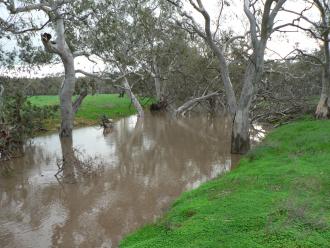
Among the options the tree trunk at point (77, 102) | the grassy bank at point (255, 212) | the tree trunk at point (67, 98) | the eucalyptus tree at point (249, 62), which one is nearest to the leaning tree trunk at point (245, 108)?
the eucalyptus tree at point (249, 62)

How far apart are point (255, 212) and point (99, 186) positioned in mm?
5349

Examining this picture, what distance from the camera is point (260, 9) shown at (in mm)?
15578

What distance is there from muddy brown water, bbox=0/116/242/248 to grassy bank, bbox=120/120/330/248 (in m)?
1.06

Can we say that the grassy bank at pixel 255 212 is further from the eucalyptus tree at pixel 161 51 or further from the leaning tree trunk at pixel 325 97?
the eucalyptus tree at pixel 161 51

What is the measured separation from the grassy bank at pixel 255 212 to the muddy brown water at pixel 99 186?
1055 millimetres

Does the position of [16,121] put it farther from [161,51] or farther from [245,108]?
[161,51]

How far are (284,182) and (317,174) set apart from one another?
986 millimetres

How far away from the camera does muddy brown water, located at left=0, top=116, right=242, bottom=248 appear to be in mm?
7652

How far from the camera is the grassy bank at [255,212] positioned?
18.6 feet

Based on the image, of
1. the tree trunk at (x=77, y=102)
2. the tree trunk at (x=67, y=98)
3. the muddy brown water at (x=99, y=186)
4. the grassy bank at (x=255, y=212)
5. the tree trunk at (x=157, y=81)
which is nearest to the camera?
the grassy bank at (x=255, y=212)

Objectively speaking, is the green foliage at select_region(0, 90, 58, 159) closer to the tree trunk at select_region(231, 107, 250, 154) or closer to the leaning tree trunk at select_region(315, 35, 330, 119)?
the tree trunk at select_region(231, 107, 250, 154)

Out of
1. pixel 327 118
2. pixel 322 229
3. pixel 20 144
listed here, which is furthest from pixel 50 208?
pixel 327 118

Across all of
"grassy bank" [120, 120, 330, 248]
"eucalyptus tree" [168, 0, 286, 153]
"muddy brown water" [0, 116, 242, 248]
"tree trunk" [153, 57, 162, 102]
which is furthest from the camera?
"tree trunk" [153, 57, 162, 102]

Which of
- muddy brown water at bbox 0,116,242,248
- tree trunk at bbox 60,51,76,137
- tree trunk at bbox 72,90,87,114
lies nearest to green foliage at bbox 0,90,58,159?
muddy brown water at bbox 0,116,242,248
